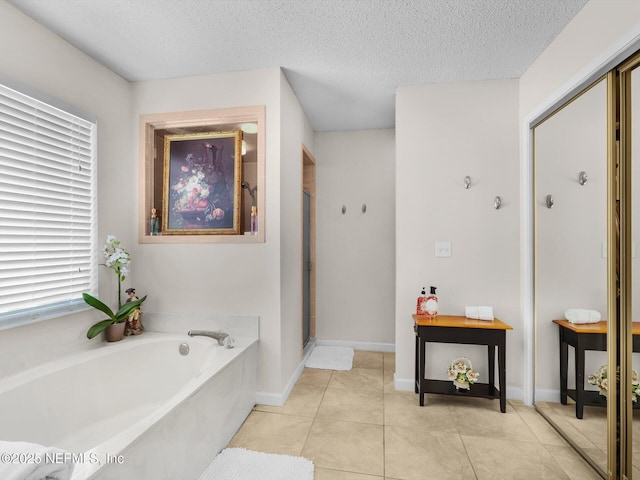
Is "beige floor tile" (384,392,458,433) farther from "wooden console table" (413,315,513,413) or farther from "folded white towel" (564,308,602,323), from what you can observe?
"folded white towel" (564,308,602,323)

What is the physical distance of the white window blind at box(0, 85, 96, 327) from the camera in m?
1.75

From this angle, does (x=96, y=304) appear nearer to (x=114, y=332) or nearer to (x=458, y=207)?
(x=114, y=332)

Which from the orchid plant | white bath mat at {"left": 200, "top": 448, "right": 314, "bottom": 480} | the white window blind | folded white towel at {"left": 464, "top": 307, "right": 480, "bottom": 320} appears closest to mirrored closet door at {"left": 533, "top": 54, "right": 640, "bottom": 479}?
folded white towel at {"left": 464, "top": 307, "right": 480, "bottom": 320}

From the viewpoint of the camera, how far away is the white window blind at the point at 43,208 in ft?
5.73

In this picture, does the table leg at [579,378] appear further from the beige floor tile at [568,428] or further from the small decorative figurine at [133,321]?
the small decorative figurine at [133,321]

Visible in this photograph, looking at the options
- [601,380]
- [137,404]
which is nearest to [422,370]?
[601,380]

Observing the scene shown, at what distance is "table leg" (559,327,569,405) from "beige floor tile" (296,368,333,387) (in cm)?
170

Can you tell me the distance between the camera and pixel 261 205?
2404mm

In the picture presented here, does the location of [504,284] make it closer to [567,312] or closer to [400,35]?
[567,312]

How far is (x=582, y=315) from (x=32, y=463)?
8.12ft

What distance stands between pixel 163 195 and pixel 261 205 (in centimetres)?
89

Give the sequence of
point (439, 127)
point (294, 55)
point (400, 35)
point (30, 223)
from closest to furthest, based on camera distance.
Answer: point (30, 223) < point (400, 35) < point (294, 55) < point (439, 127)

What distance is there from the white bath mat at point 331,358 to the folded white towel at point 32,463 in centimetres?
243

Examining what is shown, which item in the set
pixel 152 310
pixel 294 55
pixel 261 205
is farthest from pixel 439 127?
pixel 152 310
